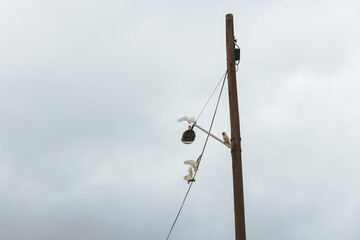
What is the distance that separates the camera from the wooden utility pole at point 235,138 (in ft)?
21.1

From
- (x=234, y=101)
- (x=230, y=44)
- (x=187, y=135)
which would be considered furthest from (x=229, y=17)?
(x=187, y=135)

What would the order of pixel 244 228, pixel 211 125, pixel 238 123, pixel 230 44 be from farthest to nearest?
pixel 211 125 < pixel 230 44 < pixel 238 123 < pixel 244 228

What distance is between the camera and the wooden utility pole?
21.1 ft

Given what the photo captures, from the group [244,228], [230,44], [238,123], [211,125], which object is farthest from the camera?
[211,125]

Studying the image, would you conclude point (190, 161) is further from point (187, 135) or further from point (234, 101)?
point (234, 101)

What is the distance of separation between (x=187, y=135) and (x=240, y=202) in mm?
1889

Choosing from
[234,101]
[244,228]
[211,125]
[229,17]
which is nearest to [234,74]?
[234,101]

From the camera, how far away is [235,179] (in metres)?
6.59

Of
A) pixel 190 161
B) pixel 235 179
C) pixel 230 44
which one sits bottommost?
pixel 235 179

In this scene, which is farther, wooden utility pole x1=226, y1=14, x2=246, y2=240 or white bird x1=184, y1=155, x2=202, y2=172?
white bird x1=184, y1=155, x2=202, y2=172

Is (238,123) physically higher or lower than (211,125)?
lower

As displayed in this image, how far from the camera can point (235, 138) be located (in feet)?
22.4

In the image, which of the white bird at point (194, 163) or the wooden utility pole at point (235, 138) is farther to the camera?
the white bird at point (194, 163)

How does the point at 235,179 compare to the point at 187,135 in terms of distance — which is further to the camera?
the point at 187,135
